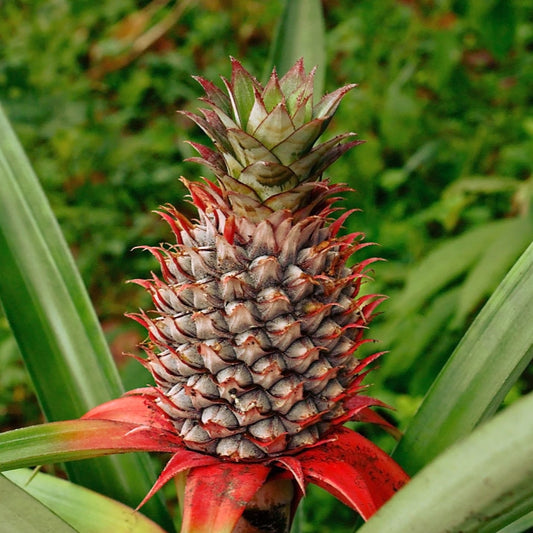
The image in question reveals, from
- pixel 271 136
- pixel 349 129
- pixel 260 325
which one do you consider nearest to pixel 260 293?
pixel 260 325

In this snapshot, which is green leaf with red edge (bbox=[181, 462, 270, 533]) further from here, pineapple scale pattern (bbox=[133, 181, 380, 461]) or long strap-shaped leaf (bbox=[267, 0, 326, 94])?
long strap-shaped leaf (bbox=[267, 0, 326, 94])

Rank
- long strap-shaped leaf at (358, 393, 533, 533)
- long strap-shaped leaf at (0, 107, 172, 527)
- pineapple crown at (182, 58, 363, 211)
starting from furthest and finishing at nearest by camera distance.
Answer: long strap-shaped leaf at (0, 107, 172, 527), pineapple crown at (182, 58, 363, 211), long strap-shaped leaf at (358, 393, 533, 533)

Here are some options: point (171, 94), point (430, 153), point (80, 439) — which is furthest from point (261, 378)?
point (171, 94)

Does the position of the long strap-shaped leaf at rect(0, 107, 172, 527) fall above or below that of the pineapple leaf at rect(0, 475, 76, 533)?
above

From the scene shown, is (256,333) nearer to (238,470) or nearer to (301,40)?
(238,470)

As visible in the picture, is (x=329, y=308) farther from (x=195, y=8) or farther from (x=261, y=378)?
(x=195, y=8)

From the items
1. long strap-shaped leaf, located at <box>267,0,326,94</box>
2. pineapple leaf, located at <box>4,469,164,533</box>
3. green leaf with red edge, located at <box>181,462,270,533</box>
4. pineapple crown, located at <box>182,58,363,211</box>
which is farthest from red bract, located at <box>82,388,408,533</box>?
long strap-shaped leaf, located at <box>267,0,326,94</box>

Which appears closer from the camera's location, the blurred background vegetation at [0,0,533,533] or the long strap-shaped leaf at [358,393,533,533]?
the long strap-shaped leaf at [358,393,533,533]
